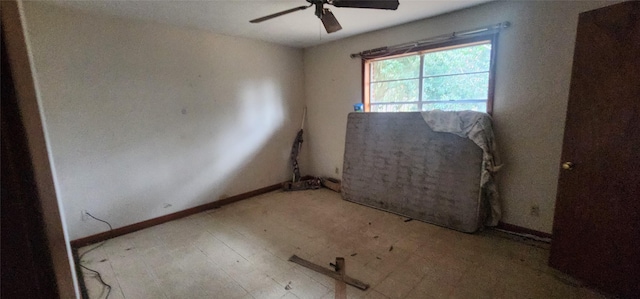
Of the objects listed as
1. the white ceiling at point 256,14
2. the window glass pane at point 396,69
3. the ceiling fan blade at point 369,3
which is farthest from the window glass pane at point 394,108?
the ceiling fan blade at point 369,3

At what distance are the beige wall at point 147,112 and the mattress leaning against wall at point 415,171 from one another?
147 centimetres

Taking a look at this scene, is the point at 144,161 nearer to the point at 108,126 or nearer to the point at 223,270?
the point at 108,126

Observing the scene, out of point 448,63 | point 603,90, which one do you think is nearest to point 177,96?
point 448,63

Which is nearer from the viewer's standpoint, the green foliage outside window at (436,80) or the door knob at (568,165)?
the door knob at (568,165)

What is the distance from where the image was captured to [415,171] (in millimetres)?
3098

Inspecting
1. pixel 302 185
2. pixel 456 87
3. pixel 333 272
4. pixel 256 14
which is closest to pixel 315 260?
pixel 333 272

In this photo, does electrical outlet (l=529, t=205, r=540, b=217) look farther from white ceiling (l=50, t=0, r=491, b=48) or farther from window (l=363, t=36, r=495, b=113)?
white ceiling (l=50, t=0, r=491, b=48)

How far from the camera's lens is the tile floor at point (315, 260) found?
193cm

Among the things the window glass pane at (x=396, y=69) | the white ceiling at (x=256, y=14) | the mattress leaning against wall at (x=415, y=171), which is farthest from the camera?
the window glass pane at (x=396, y=69)

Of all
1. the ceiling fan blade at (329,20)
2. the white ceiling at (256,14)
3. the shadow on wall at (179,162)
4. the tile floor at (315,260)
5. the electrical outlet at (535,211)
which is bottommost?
the tile floor at (315,260)

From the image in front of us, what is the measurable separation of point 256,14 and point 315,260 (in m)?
2.47

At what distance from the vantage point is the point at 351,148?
147 inches

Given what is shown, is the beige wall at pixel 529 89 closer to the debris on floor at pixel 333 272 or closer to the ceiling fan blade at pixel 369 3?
the ceiling fan blade at pixel 369 3

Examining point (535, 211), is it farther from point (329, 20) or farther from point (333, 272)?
point (329, 20)
